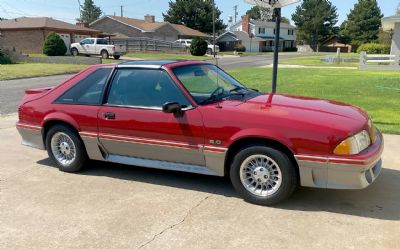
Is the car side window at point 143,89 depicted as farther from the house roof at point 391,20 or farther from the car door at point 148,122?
the house roof at point 391,20

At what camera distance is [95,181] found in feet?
16.8

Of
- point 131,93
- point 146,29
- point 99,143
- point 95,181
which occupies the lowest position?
point 95,181

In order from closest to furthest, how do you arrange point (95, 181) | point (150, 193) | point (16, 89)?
point (150, 193) < point (95, 181) < point (16, 89)

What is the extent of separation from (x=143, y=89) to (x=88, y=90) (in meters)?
0.88

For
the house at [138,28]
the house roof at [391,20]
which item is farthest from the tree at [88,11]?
the house roof at [391,20]

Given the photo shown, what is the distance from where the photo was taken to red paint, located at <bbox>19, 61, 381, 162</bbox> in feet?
13.0

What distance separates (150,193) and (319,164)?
76.9 inches

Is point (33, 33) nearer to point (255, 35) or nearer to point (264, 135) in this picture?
point (264, 135)

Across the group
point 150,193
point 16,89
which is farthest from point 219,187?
point 16,89

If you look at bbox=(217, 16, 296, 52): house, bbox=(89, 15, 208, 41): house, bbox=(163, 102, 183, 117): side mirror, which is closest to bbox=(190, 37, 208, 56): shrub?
bbox=(89, 15, 208, 41): house

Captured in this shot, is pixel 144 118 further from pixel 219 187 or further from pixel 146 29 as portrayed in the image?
pixel 146 29

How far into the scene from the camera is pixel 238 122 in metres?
4.24

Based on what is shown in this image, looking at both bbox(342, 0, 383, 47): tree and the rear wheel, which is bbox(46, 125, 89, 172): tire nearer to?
the rear wheel

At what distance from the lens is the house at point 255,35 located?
75062 millimetres
